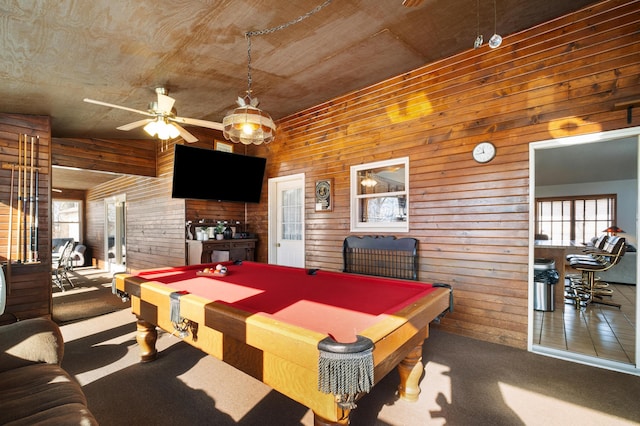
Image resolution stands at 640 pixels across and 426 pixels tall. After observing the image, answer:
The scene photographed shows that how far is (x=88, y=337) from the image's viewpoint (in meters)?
3.36

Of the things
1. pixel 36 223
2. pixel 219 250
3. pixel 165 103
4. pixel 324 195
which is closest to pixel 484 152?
pixel 324 195

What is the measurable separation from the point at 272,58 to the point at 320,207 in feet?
7.41

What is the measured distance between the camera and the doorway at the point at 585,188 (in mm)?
2736

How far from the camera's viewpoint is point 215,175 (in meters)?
5.17

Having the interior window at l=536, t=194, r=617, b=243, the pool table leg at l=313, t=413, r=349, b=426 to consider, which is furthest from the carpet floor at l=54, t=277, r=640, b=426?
the interior window at l=536, t=194, r=617, b=243

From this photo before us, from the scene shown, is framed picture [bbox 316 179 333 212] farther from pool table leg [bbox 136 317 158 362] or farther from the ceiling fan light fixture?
pool table leg [bbox 136 317 158 362]

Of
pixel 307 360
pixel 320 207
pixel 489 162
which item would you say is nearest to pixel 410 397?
pixel 307 360

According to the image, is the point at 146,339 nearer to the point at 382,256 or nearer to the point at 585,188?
the point at 382,256

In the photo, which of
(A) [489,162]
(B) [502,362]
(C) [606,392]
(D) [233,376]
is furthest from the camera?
(A) [489,162]

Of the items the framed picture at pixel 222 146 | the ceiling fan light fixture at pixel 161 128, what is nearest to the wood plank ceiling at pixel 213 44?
the ceiling fan light fixture at pixel 161 128

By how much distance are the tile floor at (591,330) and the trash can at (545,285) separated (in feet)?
0.37

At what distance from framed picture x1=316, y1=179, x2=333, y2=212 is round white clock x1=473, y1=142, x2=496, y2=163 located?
6.75 feet

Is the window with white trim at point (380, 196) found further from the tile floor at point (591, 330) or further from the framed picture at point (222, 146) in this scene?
the framed picture at point (222, 146)

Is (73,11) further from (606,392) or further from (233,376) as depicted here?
(606,392)
